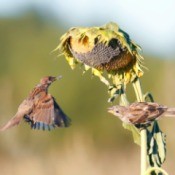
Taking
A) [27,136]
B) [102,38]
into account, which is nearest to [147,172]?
[102,38]

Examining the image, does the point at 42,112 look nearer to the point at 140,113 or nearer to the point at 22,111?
the point at 22,111

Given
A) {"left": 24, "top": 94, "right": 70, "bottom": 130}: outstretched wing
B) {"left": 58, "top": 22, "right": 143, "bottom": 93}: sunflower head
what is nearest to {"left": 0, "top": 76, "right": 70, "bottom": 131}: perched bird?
{"left": 24, "top": 94, "right": 70, "bottom": 130}: outstretched wing

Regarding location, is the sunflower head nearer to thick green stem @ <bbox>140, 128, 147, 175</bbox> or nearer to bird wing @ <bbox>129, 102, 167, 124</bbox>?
bird wing @ <bbox>129, 102, 167, 124</bbox>

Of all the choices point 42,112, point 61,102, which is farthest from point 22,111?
point 61,102

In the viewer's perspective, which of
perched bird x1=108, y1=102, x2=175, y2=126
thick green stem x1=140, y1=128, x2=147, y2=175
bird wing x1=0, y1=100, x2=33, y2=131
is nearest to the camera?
thick green stem x1=140, y1=128, x2=147, y2=175

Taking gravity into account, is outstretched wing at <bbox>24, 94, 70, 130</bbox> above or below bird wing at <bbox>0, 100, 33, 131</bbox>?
below

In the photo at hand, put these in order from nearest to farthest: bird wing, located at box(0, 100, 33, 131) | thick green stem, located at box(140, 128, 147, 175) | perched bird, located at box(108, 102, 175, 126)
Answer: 1. thick green stem, located at box(140, 128, 147, 175)
2. perched bird, located at box(108, 102, 175, 126)
3. bird wing, located at box(0, 100, 33, 131)

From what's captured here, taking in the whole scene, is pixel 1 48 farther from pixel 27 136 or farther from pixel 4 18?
pixel 27 136
